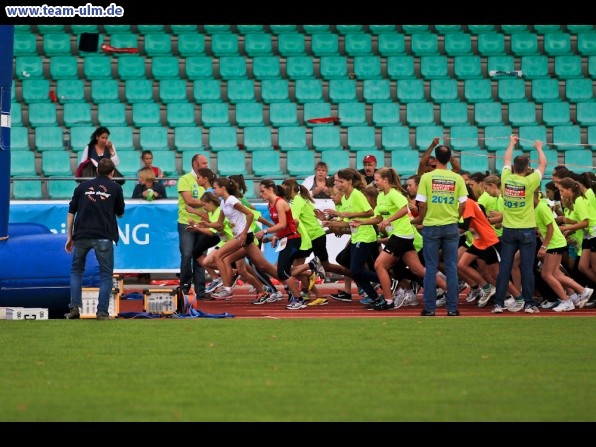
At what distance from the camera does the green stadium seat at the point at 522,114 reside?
27.9m

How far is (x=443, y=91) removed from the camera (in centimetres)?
2817

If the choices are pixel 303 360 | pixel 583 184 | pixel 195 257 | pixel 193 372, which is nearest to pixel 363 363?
pixel 303 360

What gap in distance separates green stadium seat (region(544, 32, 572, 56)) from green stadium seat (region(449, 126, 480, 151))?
3.60m

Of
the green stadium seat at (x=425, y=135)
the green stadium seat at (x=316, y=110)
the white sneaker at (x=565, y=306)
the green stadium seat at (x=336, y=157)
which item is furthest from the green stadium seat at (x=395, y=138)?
A: the white sneaker at (x=565, y=306)

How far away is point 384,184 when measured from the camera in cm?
1752

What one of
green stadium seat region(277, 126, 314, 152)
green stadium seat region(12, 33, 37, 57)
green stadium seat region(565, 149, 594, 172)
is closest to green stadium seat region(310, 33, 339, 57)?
green stadium seat region(277, 126, 314, 152)

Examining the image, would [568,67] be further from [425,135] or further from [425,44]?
[425,135]

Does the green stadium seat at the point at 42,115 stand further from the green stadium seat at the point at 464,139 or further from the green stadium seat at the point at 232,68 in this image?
the green stadium seat at the point at 464,139

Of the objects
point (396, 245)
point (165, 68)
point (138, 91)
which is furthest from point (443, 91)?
point (396, 245)

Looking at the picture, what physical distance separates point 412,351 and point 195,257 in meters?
9.21

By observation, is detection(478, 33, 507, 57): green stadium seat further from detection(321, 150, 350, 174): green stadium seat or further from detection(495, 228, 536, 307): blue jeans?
detection(495, 228, 536, 307): blue jeans

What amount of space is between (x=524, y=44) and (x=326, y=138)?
609 centimetres

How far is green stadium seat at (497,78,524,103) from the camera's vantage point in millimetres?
28359

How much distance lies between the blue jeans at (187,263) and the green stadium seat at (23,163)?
21.1 feet
